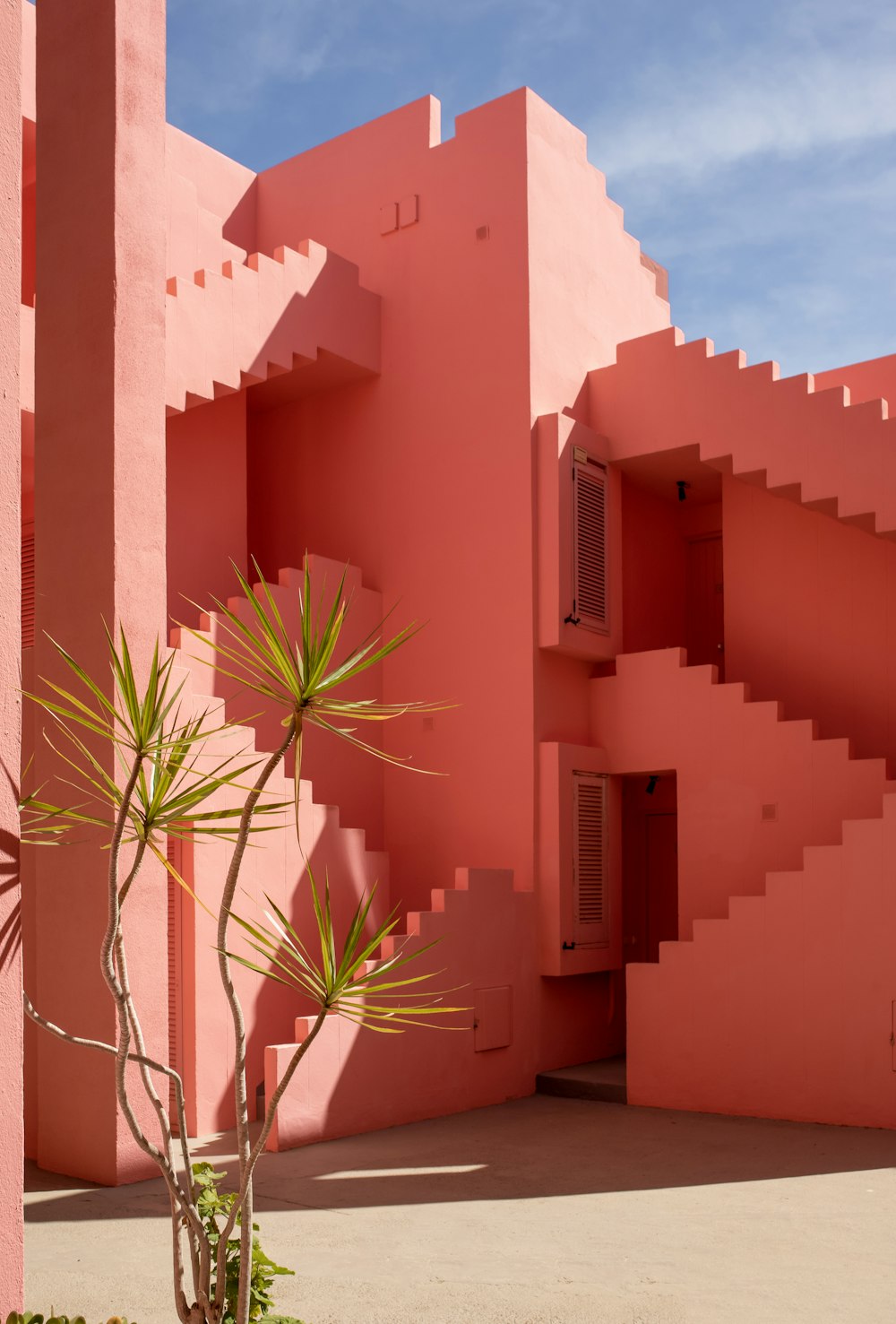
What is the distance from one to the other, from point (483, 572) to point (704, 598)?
2724 mm

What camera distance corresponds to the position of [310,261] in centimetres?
1094

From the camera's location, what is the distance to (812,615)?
1100 cm

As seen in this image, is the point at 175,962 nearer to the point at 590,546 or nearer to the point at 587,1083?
the point at 587,1083

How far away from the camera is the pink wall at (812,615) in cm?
1057

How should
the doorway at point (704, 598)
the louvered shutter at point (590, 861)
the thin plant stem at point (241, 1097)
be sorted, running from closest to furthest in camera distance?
the thin plant stem at point (241, 1097)
the louvered shutter at point (590, 861)
the doorway at point (704, 598)

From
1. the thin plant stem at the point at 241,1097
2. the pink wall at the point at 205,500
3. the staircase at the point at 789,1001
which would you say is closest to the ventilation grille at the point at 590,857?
the staircase at the point at 789,1001

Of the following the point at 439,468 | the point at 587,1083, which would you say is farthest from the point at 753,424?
the point at 587,1083

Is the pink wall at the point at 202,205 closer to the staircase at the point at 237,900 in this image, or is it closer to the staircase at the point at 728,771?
the staircase at the point at 237,900

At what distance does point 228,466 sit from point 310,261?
5.65 ft

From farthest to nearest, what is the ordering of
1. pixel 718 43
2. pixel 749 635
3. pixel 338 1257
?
pixel 749 635 → pixel 718 43 → pixel 338 1257

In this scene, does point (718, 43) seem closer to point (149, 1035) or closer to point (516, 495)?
point (516, 495)

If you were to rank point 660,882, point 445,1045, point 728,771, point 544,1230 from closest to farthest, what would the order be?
point 544,1230 → point 445,1045 → point 728,771 → point 660,882

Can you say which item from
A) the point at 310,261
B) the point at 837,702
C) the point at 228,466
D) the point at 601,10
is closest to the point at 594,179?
the point at 601,10

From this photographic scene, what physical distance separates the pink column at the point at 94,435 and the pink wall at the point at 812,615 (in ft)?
18.1
